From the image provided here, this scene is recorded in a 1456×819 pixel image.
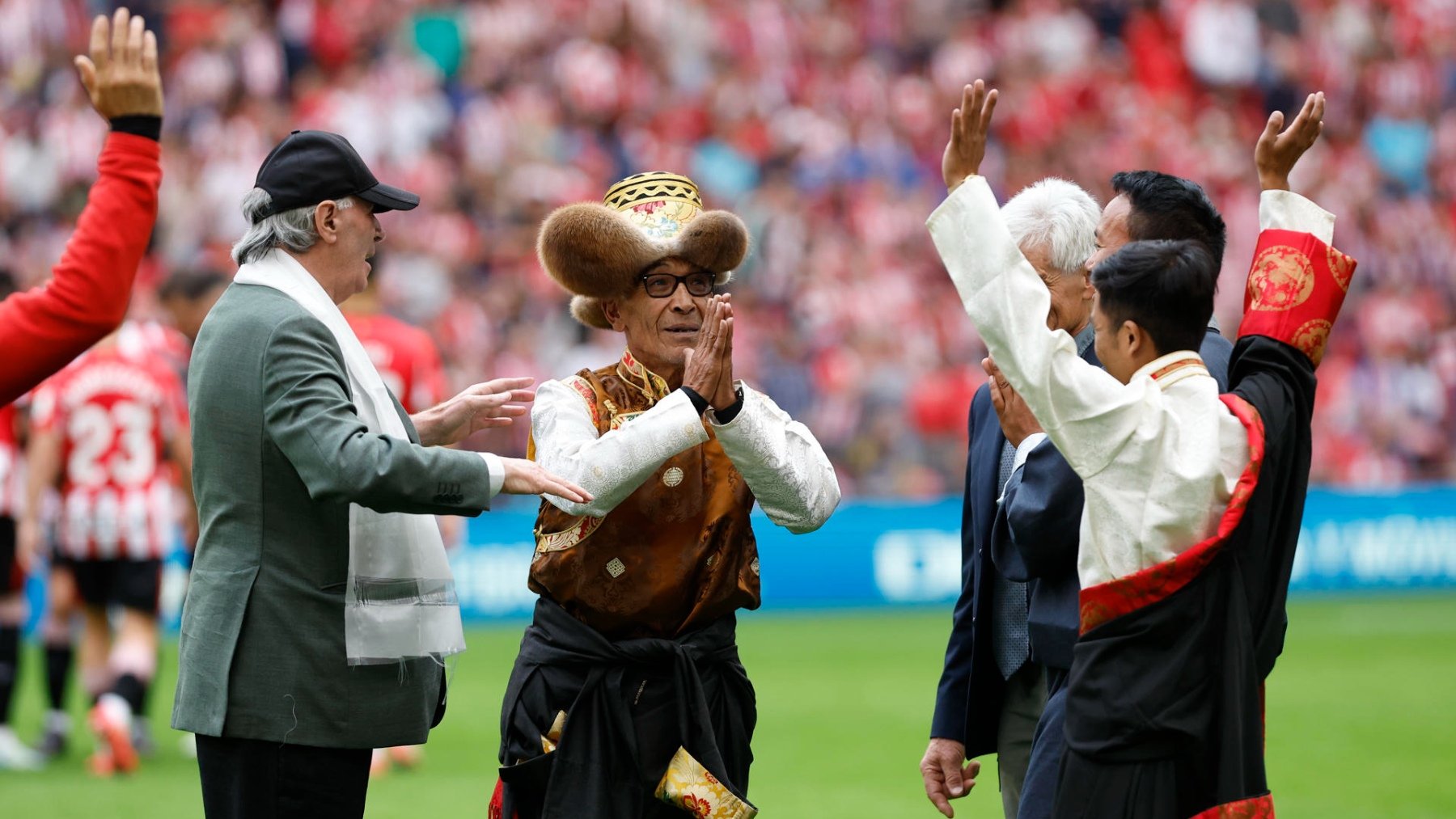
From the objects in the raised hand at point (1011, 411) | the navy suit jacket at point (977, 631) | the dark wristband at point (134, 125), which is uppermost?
the dark wristband at point (134, 125)

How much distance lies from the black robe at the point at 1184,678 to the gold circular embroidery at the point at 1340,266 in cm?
30

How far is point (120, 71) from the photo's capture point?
300cm

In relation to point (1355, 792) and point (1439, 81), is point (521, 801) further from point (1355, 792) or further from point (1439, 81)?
point (1439, 81)

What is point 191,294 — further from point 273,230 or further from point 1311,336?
point 1311,336

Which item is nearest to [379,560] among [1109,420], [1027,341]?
[1027,341]

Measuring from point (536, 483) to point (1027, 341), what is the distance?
1116 mm

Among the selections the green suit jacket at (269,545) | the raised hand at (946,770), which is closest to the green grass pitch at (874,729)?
Answer: the raised hand at (946,770)

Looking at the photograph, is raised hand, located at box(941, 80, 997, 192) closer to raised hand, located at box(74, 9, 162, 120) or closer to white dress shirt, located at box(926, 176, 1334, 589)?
white dress shirt, located at box(926, 176, 1334, 589)

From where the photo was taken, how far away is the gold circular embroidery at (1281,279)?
138 inches

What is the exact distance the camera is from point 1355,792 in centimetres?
774

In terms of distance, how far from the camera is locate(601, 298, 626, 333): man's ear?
14.1 feet

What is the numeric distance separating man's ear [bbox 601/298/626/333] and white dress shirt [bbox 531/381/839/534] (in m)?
0.24

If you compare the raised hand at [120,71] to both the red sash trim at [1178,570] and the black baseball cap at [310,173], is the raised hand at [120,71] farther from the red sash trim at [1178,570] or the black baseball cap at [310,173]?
the red sash trim at [1178,570]

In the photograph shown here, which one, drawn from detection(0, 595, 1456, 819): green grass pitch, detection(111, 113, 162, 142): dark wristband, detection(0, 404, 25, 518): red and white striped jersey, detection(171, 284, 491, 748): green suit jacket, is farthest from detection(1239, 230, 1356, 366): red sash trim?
detection(0, 404, 25, 518): red and white striped jersey
